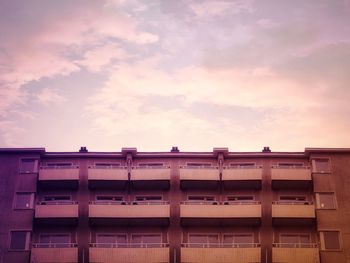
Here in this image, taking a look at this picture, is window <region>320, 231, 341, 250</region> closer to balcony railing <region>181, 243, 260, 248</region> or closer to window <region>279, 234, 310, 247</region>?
window <region>279, 234, 310, 247</region>

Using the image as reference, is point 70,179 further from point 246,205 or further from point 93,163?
point 246,205

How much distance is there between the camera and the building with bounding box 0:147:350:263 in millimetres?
48219

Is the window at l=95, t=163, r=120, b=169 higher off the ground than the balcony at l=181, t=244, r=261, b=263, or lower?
higher

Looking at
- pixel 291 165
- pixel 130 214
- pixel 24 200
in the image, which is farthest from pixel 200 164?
pixel 24 200

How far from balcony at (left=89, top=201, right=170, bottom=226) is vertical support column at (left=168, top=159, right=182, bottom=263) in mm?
865

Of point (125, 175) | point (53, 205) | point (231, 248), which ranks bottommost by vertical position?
point (231, 248)

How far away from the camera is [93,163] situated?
2092 inches

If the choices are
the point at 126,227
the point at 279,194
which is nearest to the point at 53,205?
the point at 126,227

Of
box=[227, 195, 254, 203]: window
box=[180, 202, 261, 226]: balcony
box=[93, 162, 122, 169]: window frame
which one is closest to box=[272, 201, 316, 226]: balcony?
box=[180, 202, 261, 226]: balcony

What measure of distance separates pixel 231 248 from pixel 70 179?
1747 centimetres

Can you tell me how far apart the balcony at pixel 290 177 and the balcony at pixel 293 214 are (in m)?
2.33

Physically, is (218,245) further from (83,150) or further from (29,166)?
(29,166)

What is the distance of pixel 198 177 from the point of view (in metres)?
51.0

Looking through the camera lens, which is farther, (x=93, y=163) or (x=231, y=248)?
(x=93, y=163)
